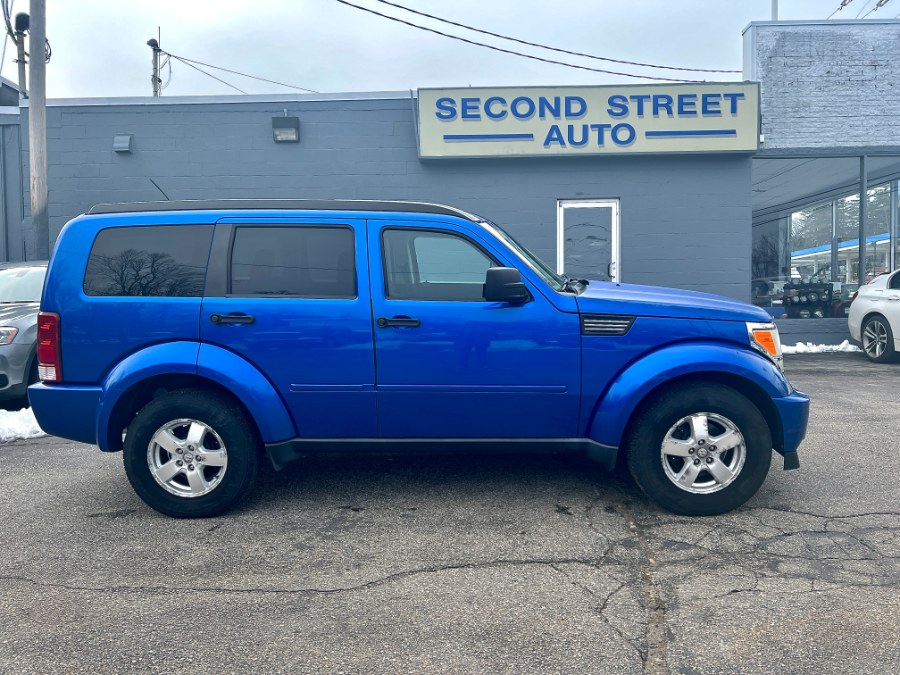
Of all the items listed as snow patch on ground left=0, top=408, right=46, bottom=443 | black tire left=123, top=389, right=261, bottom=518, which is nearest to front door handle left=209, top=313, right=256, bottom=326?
black tire left=123, top=389, right=261, bottom=518

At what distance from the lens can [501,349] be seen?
432 cm

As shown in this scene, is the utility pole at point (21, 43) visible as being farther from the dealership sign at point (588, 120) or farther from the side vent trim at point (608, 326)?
the side vent trim at point (608, 326)

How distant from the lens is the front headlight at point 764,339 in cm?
443

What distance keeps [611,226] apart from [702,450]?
882 centimetres

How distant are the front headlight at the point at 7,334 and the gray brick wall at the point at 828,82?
11.6 meters

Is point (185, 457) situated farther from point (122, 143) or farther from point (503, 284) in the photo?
point (122, 143)

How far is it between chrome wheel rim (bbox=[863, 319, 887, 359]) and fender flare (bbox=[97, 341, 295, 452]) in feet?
32.6

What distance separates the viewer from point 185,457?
4375mm

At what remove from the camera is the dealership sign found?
1209 centimetres

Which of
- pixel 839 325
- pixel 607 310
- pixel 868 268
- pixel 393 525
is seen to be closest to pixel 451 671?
pixel 393 525

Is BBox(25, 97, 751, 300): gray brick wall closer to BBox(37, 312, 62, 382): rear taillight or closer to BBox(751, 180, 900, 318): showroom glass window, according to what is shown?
BBox(751, 180, 900, 318): showroom glass window

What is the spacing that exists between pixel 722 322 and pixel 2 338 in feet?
21.8

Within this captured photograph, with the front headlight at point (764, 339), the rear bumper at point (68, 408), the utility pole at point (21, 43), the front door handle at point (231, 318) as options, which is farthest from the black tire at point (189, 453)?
the utility pole at point (21, 43)

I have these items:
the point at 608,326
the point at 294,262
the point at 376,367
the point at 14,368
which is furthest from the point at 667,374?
the point at 14,368
